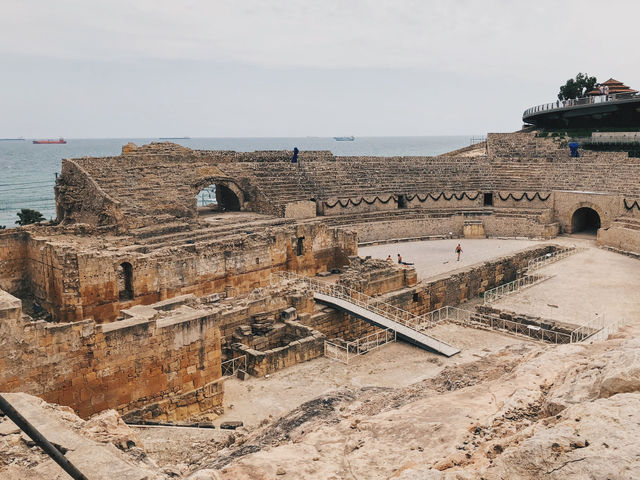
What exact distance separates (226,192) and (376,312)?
14743 millimetres

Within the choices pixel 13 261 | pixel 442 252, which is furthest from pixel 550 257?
pixel 13 261

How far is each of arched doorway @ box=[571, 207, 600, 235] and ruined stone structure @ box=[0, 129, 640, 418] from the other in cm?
9

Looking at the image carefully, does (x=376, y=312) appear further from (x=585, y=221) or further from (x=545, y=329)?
(x=585, y=221)

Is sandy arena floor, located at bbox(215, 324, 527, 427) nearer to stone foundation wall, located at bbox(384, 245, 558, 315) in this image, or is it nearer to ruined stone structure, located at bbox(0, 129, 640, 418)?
ruined stone structure, located at bbox(0, 129, 640, 418)

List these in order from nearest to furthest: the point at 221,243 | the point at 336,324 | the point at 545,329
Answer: the point at 545,329, the point at 336,324, the point at 221,243

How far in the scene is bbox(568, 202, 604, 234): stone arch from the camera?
31409mm

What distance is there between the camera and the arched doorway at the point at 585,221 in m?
32.6

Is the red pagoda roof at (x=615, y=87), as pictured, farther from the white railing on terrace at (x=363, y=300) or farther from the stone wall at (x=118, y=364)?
the stone wall at (x=118, y=364)

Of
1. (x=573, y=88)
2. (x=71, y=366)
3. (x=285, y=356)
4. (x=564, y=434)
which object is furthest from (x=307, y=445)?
(x=573, y=88)

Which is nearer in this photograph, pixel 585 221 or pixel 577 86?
pixel 585 221

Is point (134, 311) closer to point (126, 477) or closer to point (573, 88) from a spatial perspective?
point (126, 477)

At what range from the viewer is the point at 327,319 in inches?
720

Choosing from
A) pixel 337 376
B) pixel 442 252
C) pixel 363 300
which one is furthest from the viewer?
pixel 442 252

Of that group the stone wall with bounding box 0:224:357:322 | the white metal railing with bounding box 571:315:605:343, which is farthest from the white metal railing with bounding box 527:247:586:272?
the stone wall with bounding box 0:224:357:322
